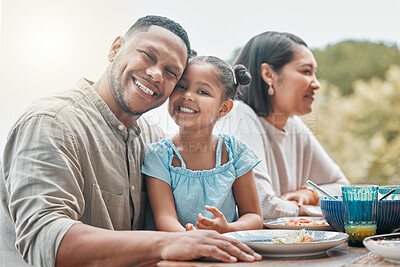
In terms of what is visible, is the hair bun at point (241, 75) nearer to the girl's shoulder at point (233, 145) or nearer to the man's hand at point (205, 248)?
the girl's shoulder at point (233, 145)

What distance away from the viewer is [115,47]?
1.46m

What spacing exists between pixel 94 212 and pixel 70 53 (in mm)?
516

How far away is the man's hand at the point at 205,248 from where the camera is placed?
3.03 feet

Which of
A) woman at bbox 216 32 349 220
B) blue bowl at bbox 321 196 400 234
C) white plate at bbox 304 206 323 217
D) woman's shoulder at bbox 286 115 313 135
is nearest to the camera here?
blue bowl at bbox 321 196 400 234

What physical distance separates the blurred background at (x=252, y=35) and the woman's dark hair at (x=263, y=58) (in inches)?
2.4

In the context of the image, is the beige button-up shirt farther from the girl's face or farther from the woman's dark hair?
the woman's dark hair

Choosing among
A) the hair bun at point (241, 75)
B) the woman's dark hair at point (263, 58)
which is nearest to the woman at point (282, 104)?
the woman's dark hair at point (263, 58)

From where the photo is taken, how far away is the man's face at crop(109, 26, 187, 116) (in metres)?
1.36

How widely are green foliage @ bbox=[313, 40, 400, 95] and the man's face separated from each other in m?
3.01

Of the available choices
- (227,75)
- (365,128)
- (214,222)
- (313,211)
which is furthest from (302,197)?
(365,128)

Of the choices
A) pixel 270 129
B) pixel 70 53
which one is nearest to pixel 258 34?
pixel 270 129

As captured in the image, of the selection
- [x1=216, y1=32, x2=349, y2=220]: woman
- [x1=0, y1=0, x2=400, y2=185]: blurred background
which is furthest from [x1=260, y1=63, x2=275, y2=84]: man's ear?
[x1=0, y1=0, x2=400, y2=185]: blurred background

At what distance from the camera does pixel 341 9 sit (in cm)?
359

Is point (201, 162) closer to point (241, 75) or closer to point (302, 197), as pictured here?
point (241, 75)
